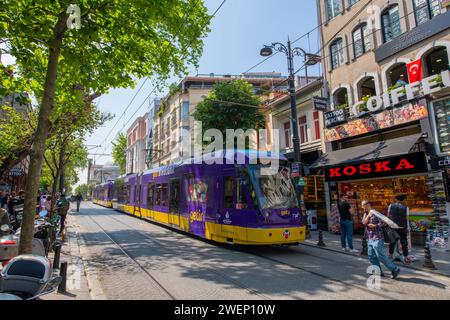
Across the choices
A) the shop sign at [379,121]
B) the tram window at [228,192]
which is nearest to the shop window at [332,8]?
the shop sign at [379,121]

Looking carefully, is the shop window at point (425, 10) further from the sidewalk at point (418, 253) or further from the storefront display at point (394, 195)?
the sidewalk at point (418, 253)

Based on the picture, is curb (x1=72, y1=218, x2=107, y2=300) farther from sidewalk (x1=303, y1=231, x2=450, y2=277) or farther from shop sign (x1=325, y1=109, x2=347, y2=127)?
shop sign (x1=325, y1=109, x2=347, y2=127)

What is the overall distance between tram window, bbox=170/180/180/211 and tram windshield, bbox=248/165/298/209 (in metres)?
5.26

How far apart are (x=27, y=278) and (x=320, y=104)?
47.1ft

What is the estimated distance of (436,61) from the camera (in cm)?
1174

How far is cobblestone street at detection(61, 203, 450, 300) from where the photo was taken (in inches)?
219

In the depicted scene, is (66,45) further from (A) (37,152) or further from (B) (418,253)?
(B) (418,253)

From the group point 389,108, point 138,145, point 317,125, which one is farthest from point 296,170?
point 138,145

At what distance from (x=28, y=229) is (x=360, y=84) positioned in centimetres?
1445

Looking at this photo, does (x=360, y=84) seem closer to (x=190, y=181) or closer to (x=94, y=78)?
(x=190, y=181)

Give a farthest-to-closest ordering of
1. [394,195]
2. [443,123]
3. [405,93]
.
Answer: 1. [394,195]
2. [405,93]
3. [443,123]

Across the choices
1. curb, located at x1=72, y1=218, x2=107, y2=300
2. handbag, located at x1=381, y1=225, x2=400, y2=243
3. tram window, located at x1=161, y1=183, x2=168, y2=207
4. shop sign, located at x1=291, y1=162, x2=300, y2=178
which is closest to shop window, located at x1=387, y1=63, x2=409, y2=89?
shop sign, located at x1=291, y1=162, x2=300, y2=178

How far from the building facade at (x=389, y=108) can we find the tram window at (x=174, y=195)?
688 cm
